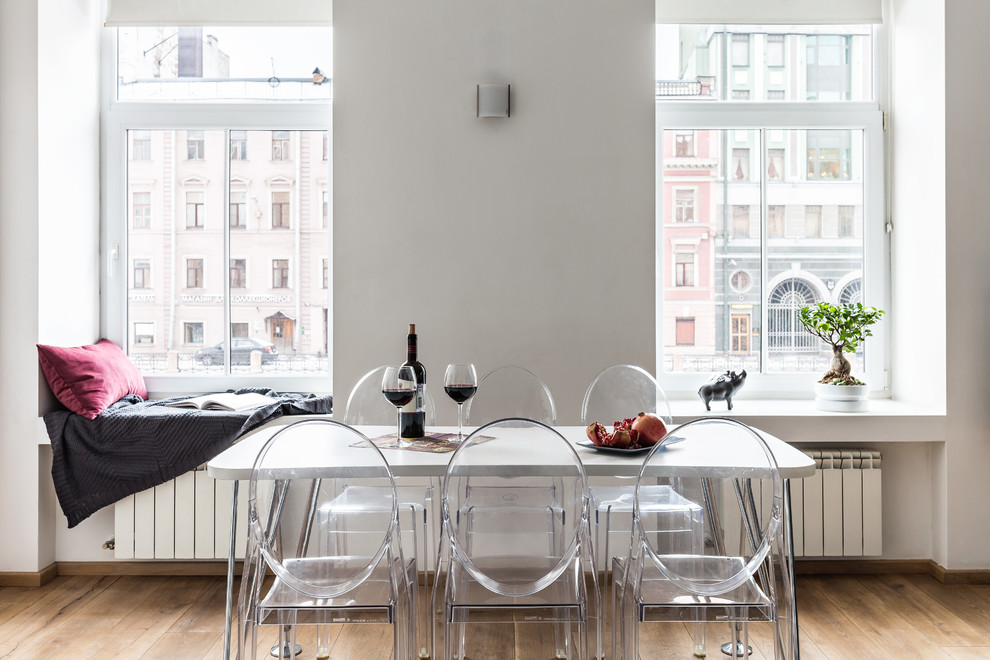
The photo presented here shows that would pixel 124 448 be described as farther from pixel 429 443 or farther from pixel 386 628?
pixel 429 443

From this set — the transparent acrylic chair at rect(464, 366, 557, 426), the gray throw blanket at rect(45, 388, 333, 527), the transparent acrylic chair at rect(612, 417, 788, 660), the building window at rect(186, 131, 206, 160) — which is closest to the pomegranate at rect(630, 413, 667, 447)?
the transparent acrylic chair at rect(612, 417, 788, 660)

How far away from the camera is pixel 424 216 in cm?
294

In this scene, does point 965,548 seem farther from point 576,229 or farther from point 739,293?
point 576,229

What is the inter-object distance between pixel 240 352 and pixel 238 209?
68 cm

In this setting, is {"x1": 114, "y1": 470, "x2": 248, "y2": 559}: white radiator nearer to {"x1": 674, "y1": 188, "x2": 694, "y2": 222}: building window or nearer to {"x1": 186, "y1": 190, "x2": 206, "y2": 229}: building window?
{"x1": 186, "y1": 190, "x2": 206, "y2": 229}: building window

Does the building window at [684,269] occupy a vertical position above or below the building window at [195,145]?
below

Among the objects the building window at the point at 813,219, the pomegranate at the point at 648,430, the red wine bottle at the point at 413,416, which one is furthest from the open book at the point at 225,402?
the building window at the point at 813,219

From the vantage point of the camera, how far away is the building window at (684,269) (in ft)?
11.2

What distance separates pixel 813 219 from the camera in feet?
11.2

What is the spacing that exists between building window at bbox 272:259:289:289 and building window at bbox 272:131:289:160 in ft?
1.62

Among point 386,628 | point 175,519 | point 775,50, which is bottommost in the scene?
point 386,628

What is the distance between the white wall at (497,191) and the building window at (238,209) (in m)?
0.72

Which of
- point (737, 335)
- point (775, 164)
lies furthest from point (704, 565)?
point (775, 164)

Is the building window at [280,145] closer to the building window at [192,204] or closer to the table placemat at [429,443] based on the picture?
the building window at [192,204]
